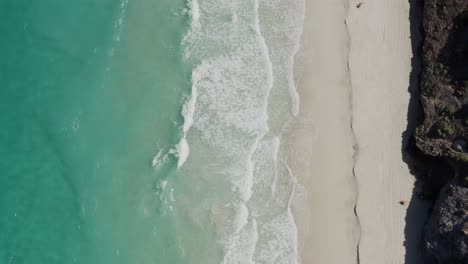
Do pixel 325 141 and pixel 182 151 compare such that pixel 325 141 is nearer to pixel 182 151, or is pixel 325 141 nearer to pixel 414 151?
pixel 414 151

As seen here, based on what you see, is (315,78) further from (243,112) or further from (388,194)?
(388,194)

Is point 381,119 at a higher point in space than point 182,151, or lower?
higher

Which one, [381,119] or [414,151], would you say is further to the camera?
[381,119]

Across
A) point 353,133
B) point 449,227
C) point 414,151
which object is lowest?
point 449,227

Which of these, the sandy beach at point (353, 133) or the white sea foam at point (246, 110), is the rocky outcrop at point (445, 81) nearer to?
the sandy beach at point (353, 133)

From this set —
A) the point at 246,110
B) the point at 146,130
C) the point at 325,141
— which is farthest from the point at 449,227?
the point at 146,130

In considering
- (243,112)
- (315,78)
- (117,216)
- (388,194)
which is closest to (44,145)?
(117,216)
